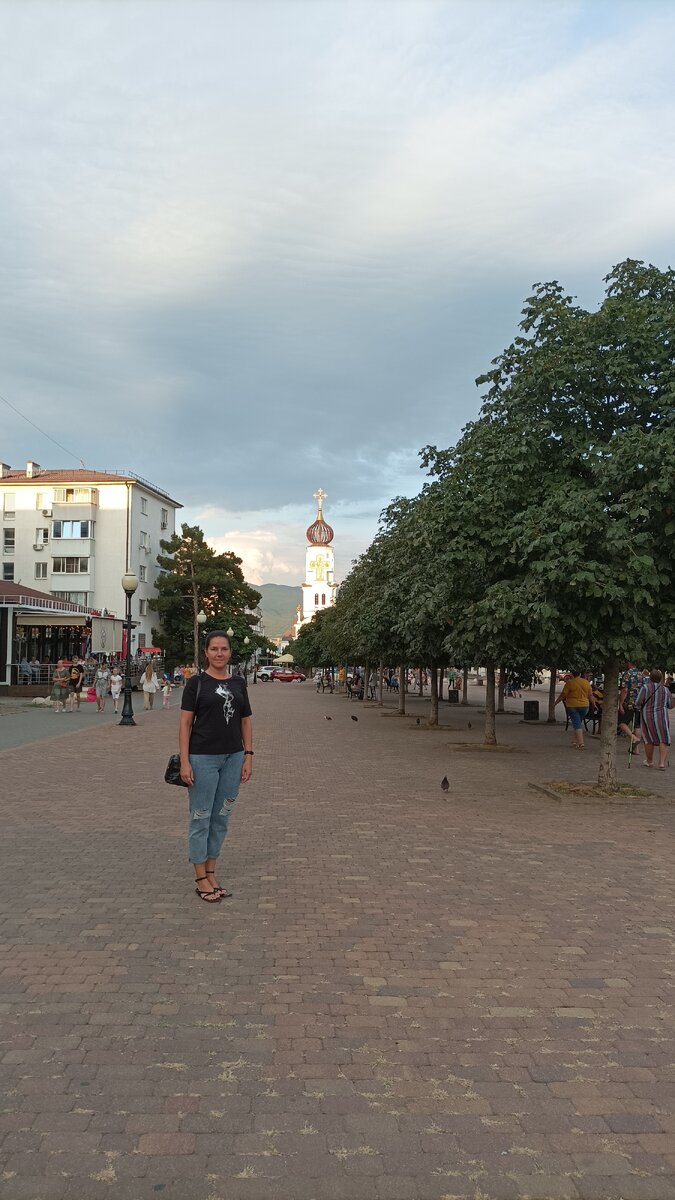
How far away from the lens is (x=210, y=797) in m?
6.10


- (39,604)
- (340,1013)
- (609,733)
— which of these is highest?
(39,604)

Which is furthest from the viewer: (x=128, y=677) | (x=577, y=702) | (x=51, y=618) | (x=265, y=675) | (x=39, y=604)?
(x=265, y=675)

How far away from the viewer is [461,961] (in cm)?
497

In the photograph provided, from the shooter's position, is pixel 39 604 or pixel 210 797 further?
pixel 39 604

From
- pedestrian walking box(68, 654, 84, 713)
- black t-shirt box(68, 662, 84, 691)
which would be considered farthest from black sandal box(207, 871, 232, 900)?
black t-shirt box(68, 662, 84, 691)

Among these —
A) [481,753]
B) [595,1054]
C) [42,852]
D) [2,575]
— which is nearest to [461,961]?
[595,1054]

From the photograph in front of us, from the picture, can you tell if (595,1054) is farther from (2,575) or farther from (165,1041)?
(2,575)

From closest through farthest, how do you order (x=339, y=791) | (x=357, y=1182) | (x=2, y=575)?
(x=357, y=1182)
(x=339, y=791)
(x=2, y=575)

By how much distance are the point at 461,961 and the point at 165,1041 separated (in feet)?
5.79

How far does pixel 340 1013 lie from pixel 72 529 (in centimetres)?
5791

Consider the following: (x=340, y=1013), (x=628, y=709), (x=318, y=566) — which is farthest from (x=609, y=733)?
(x=318, y=566)

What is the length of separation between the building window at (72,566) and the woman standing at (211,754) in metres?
55.4

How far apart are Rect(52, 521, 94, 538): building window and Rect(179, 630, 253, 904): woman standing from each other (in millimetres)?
55149

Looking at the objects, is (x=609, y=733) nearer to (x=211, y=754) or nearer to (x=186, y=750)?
(x=211, y=754)
